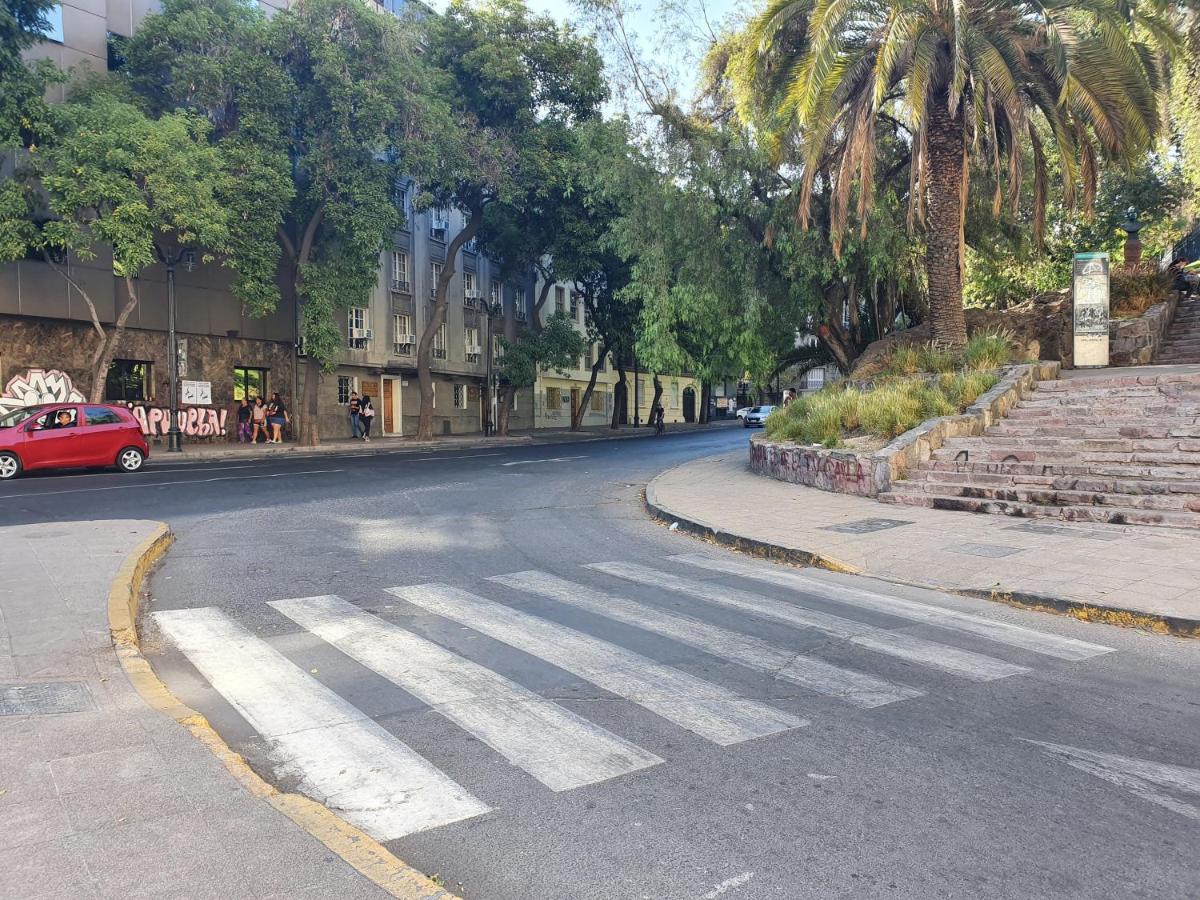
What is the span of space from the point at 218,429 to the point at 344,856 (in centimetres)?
2988

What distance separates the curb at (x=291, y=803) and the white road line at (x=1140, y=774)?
2829mm

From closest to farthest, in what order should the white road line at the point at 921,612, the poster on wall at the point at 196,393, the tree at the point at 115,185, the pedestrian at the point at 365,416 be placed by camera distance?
the white road line at the point at 921,612, the tree at the point at 115,185, the poster on wall at the point at 196,393, the pedestrian at the point at 365,416

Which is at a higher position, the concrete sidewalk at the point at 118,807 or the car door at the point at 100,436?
the car door at the point at 100,436

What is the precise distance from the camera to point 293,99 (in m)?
24.3

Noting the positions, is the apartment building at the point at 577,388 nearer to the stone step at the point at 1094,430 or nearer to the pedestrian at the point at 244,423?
the pedestrian at the point at 244,423

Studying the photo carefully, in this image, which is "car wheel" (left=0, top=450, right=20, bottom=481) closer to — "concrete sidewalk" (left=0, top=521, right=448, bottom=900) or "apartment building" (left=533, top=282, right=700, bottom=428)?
"concrete sidewalk" (left=0, top=521, right=448, bottom=900)

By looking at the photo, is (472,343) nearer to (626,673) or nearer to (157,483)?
(157,483)

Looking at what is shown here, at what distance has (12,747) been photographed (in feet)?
12.2

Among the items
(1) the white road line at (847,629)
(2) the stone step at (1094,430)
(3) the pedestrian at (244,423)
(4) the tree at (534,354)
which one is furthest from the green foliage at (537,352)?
(1) the white road line at (847,629)

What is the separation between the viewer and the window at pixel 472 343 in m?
42.3

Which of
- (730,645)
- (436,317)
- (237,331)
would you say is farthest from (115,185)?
(730,645)

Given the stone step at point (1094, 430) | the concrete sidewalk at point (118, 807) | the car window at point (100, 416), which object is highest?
the car window at point (100, 416)

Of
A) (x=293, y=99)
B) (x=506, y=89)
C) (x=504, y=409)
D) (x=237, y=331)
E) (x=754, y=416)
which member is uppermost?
(x=506, y=89)

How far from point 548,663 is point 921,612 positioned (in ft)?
10.3
